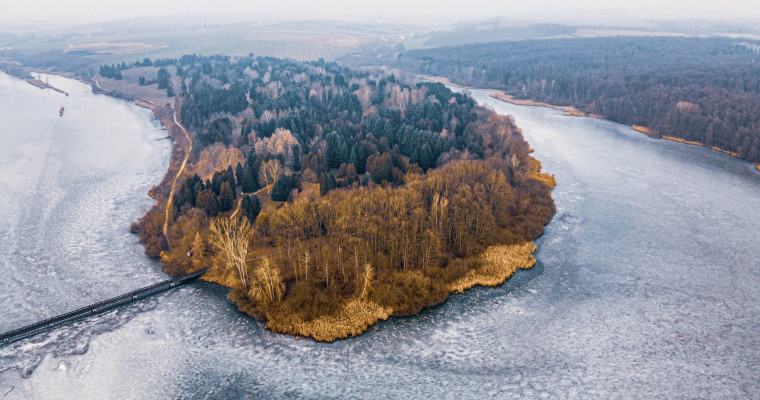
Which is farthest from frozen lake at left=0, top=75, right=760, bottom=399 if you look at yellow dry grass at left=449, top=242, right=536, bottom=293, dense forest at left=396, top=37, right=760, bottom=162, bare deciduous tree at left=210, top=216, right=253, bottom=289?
dense forest at left=396, top=37, right=760, bottom=162

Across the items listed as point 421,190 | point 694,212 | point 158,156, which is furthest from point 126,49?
point 694,212

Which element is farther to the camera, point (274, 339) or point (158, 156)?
point (158, 156)

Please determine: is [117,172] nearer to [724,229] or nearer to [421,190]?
[421,190]

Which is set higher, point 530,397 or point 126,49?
point 126,49

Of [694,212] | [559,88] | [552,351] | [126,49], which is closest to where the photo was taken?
[552,351]

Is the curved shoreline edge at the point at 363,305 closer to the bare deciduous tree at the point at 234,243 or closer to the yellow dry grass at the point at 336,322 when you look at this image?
the yellow dry grass at the point at 336,322

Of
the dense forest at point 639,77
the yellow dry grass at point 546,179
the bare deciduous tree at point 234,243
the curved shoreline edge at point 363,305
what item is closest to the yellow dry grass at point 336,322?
the curved shoreline edge at point 363,305

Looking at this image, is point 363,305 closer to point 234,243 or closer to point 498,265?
point 234,243
